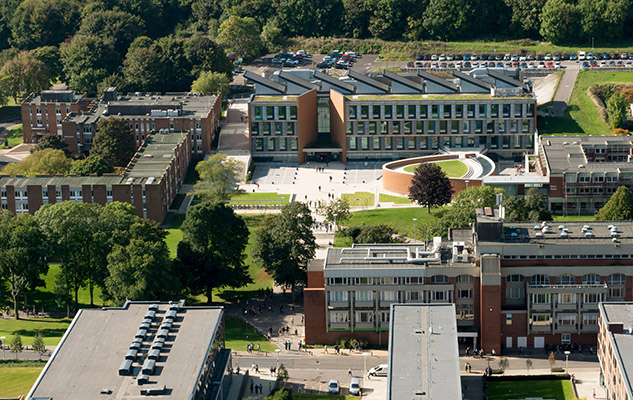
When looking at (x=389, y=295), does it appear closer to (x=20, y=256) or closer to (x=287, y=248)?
(x=287, y=248)

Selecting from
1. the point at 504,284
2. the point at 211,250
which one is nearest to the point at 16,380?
the point at 211,250

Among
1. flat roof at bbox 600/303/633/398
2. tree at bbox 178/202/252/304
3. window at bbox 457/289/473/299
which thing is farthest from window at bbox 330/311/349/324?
flat roof at bbox 600/303/633/398

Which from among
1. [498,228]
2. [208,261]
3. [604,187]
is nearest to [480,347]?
[498,228]

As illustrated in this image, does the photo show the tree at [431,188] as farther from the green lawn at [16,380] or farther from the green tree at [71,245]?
the green lawn at [16,380]

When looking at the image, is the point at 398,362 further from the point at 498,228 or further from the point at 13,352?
the point at 13,352

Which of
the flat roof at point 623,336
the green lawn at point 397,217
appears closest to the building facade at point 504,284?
the flat roof at point 623,336
